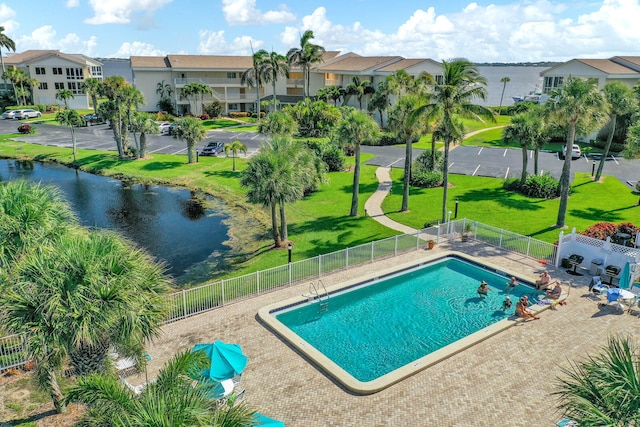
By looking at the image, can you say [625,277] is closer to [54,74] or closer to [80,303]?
[80,303]

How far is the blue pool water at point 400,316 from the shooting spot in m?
17.9

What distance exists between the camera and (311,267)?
74.9 feet

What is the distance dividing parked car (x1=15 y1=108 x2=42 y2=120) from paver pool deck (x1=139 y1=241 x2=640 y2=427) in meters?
71.4

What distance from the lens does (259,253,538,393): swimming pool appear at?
55.5 ft

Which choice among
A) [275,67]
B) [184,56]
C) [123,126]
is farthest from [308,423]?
[184,56]

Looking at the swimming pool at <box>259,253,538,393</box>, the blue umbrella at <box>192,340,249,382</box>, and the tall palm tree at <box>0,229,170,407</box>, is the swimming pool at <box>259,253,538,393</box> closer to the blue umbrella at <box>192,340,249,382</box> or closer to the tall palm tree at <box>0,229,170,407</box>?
the blue umbrella at <box>192,340,249,382</box>

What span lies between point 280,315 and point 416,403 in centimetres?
749

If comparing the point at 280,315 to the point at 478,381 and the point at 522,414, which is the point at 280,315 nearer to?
the point at 478,381

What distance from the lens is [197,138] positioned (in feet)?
159

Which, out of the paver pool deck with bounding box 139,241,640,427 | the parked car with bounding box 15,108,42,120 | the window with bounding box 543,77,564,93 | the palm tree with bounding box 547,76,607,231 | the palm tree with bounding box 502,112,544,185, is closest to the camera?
the paver pool deck with bounding box 139,241,640,427

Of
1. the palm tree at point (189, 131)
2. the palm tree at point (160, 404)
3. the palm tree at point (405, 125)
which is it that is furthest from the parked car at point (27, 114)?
the palm tree at point (160, 404)

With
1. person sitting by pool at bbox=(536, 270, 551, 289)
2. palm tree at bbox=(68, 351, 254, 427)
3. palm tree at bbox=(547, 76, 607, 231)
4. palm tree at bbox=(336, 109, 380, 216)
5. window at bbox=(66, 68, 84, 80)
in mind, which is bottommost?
person sitting by pool at bbox=(536, 270, 551, 289)

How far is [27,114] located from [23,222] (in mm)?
75016

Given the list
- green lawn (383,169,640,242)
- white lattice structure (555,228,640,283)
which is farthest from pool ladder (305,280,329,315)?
white lattice structure (555,228,640,283)
